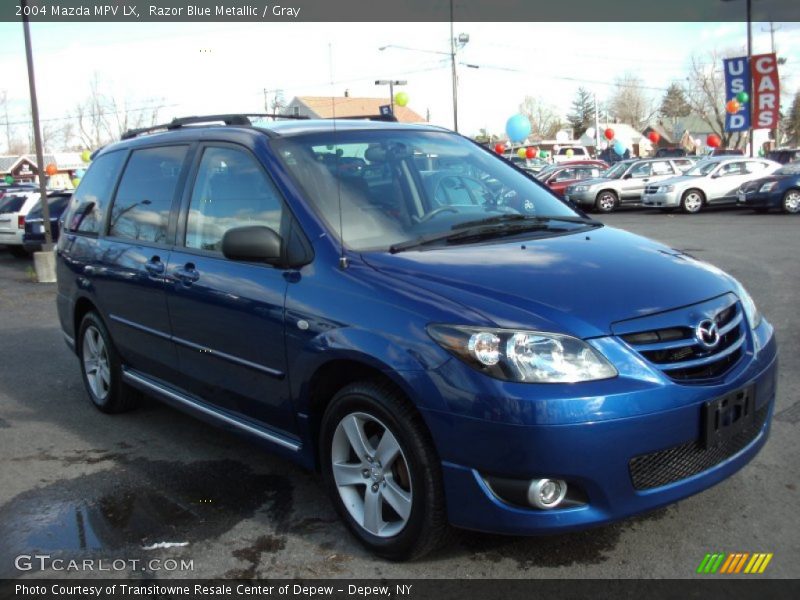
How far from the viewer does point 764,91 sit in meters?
26.7

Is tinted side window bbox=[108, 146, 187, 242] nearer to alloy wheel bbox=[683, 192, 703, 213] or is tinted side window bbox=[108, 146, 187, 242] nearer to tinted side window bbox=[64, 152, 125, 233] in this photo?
tinted side window bbox=[64, 152, 125, 233]

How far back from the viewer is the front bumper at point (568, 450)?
8.92ft

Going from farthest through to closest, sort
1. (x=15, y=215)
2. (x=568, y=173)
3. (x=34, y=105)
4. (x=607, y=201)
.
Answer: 1. (x=568, y=173)
2. (x=607, y=201)
3. (x=15, y=215)
4. (x=34, y=105)

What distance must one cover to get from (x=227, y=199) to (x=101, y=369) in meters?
2.20

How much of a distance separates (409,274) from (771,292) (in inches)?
279

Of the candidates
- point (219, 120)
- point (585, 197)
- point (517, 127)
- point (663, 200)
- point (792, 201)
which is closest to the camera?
point (219, 120)

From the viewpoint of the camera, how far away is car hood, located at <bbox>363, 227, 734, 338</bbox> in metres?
2.89

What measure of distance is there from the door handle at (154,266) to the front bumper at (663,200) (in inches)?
A: 813

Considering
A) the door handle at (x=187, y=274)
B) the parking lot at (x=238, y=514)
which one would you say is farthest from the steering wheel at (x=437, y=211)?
the parking lot at (x=238, y=514)

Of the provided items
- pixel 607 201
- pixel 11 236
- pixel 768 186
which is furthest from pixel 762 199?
pixel 11 236

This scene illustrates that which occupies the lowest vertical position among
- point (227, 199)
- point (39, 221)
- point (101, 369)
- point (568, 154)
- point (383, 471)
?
point (101, 369)

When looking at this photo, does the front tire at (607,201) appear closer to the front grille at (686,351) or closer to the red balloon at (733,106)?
the red balloon at (733,106)

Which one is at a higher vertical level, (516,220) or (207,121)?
(207,121)

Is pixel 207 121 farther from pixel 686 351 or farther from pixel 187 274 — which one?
pixel 686 351
